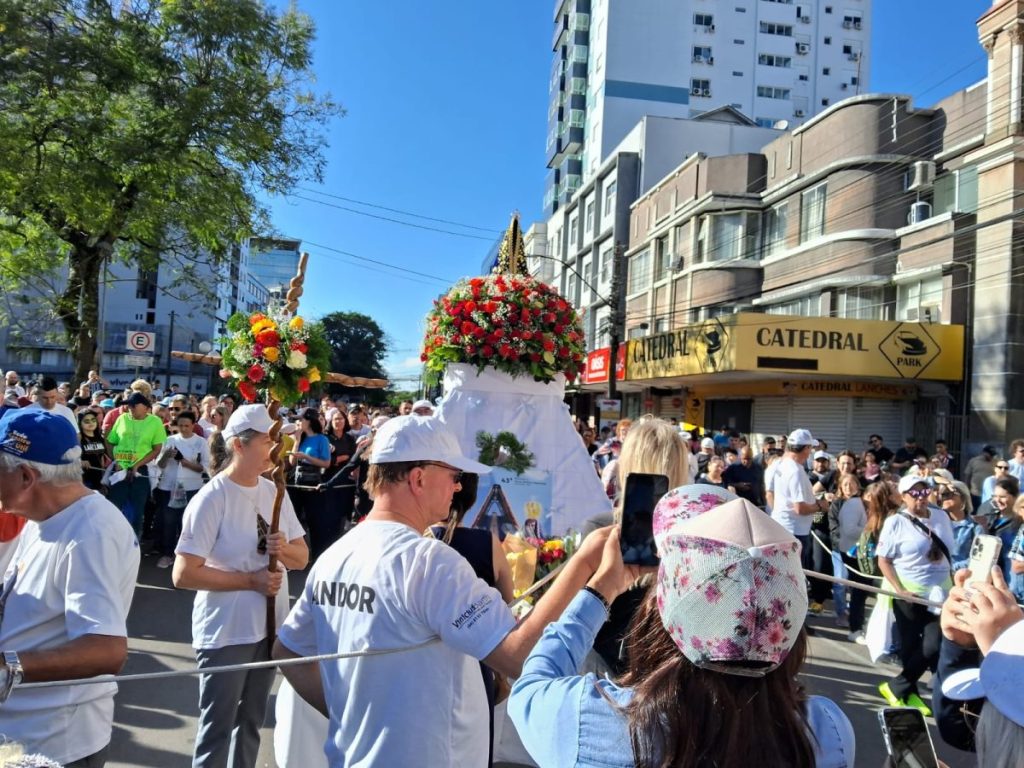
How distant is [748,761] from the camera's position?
1255 millimetres

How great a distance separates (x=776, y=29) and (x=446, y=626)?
6221 cm

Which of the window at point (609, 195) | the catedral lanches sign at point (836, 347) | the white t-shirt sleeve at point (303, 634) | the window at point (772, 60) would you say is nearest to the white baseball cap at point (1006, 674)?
the white t-shirt sleeve at point (303, 634)

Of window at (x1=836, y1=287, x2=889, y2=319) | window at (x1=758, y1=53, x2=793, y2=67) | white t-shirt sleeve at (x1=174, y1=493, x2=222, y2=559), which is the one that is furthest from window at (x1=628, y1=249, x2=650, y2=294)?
white t-shirt sleeve at (x1=174, y1=493, x2=222, y2=559)

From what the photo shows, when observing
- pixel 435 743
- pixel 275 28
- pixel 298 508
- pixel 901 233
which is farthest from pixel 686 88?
pixel 435 743

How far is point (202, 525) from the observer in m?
3.28

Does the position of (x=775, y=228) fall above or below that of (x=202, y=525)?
above

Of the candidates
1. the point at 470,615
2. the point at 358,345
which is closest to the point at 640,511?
the point at 470,615

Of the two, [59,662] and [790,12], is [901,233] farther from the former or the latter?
[790,12]

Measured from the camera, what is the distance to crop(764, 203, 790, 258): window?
26.2 m

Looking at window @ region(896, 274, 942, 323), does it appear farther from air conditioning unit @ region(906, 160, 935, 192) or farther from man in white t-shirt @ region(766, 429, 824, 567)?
man in white t-shirt @ region(766, 429, 824, 567)

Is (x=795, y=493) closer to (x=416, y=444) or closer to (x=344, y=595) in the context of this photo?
(x=416, y=444)

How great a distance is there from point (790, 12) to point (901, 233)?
4243 centimetres

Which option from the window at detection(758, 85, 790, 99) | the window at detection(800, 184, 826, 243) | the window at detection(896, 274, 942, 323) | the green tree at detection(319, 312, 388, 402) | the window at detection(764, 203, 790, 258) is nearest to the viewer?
the window at detection(896, 274, 942, 323)

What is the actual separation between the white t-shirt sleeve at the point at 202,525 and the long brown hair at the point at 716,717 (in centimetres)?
245
